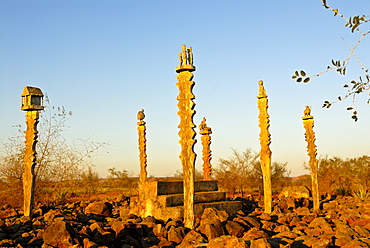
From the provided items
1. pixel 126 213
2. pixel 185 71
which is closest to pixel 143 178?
pixel 126 213

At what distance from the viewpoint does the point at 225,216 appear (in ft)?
36.9

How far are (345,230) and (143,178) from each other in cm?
992

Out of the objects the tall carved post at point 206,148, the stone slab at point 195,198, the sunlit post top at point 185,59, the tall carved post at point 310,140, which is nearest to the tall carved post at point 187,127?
the sunlit post top at point 185,59

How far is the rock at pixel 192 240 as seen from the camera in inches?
Answer: 310

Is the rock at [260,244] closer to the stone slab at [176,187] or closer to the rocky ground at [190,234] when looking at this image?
the rocky ground at [190,234]

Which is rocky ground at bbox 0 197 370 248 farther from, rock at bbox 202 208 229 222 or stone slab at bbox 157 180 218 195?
stone slab at bbox 157 180 218 195

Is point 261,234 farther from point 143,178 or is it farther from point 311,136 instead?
point 143,178

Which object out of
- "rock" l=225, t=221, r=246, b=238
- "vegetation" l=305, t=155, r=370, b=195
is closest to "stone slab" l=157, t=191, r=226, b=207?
"rock" l=225, t=221, r=246, b=238

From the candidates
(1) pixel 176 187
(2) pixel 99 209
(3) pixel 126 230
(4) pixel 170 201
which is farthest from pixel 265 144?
(2) pixel 99 209

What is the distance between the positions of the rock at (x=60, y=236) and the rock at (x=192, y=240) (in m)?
2.19

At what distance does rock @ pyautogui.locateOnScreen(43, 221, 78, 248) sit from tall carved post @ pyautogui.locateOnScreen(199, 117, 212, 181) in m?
11.9

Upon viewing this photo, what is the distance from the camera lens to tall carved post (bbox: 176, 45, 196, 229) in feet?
31.9

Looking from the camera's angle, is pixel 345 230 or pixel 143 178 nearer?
pixel 345 230

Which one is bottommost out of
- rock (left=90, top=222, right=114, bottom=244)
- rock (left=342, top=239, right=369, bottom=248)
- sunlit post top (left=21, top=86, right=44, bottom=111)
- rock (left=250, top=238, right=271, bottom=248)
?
rock (left=342, top=239, right=369, bottom=248)
